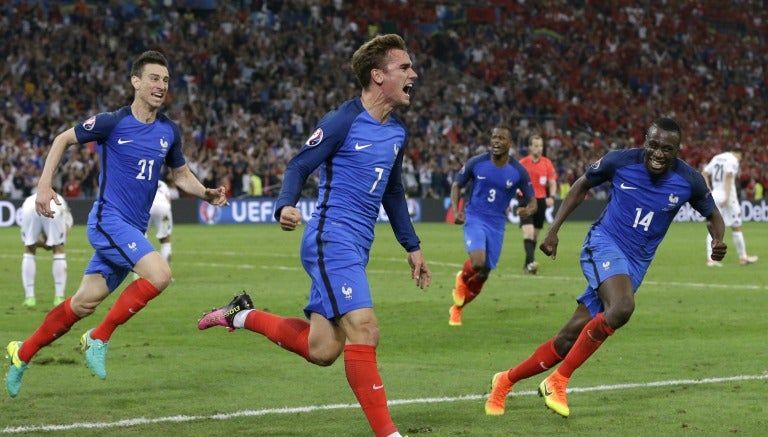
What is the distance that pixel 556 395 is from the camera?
26.7ft

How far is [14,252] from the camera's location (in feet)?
84.1

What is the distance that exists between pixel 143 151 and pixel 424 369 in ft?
9.66

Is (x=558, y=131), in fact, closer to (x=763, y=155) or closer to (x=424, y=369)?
(x=763, y=155)

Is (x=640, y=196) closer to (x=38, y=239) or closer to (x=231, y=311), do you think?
(x=231, y=311)

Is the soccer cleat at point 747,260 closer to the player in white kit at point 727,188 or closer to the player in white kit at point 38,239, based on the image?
the player in white kit at point 727,188

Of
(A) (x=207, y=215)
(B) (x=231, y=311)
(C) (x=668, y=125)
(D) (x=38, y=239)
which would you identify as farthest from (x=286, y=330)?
(A) (x=207, y=215)

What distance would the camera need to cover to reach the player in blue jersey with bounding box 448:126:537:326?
46.5 feet

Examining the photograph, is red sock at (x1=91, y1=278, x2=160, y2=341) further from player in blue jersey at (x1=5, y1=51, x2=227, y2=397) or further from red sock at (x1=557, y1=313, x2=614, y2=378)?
red sock at (x1=557, y1=313, x2=614, y2=378)

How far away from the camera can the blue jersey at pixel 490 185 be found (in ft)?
49.4

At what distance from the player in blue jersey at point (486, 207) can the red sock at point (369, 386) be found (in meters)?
7.06

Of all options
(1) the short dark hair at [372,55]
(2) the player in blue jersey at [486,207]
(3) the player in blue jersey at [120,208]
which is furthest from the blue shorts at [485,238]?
(1) the short dark hair at [372,55]

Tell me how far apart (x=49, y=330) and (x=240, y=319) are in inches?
64.4

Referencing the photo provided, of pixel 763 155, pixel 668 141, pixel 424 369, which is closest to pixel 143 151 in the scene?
pixel 424 369

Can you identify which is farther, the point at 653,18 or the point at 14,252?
the point at 653,18
